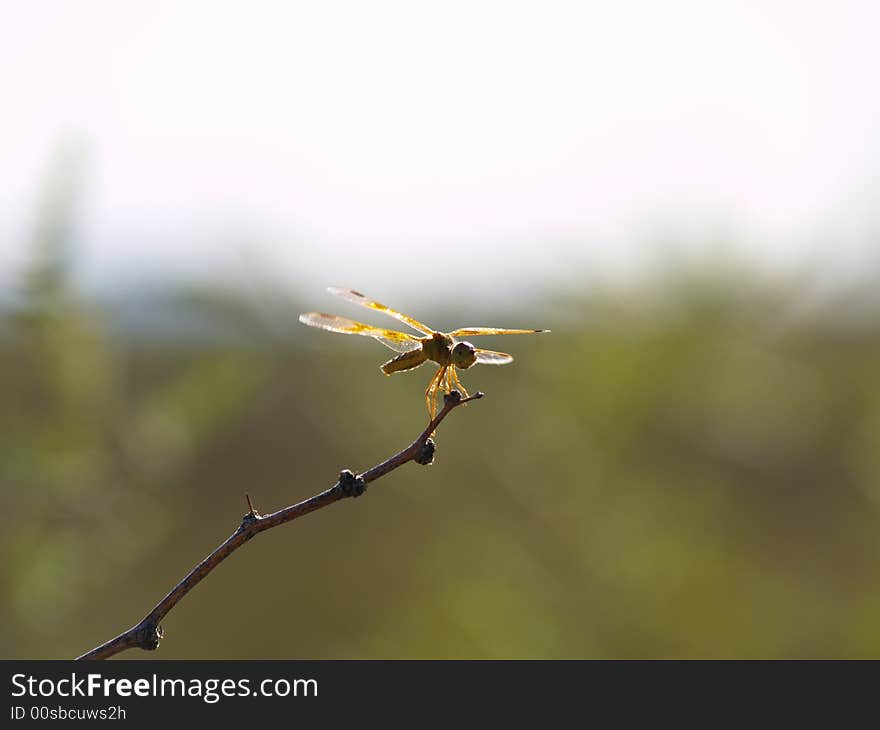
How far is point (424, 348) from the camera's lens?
22.3 inches

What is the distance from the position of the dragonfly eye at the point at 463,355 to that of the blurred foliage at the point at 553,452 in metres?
0.53

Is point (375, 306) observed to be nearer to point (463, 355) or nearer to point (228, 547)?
point (463, 355)

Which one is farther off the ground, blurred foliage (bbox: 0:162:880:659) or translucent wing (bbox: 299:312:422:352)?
translucent wing (bbox: 299:312:422:352)

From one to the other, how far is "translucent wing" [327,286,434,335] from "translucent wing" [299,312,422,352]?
0.01 metres

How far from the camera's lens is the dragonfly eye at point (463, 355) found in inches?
21.4

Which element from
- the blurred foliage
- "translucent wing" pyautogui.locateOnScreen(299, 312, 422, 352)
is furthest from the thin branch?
the blurred foliage

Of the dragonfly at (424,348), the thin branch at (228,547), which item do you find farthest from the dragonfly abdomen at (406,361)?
the thin branch at (228,547)

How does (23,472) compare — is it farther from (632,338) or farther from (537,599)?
(632,338)

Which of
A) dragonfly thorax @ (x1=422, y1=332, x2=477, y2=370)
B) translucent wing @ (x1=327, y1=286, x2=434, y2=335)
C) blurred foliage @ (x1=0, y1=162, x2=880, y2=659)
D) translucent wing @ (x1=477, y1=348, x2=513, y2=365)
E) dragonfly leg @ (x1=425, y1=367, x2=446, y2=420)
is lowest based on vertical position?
blurred foliage @ (x1=0, y1=162, x2=880, y2=659)

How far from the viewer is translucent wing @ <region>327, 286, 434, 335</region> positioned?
1.72ft

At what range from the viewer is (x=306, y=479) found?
13.3 ft

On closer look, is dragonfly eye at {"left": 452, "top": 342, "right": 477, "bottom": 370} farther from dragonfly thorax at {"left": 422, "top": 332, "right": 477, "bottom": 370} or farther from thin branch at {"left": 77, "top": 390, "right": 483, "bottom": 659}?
thin branch at {"left": 77, "top": 390, "right": 483, "bottom": 659}
